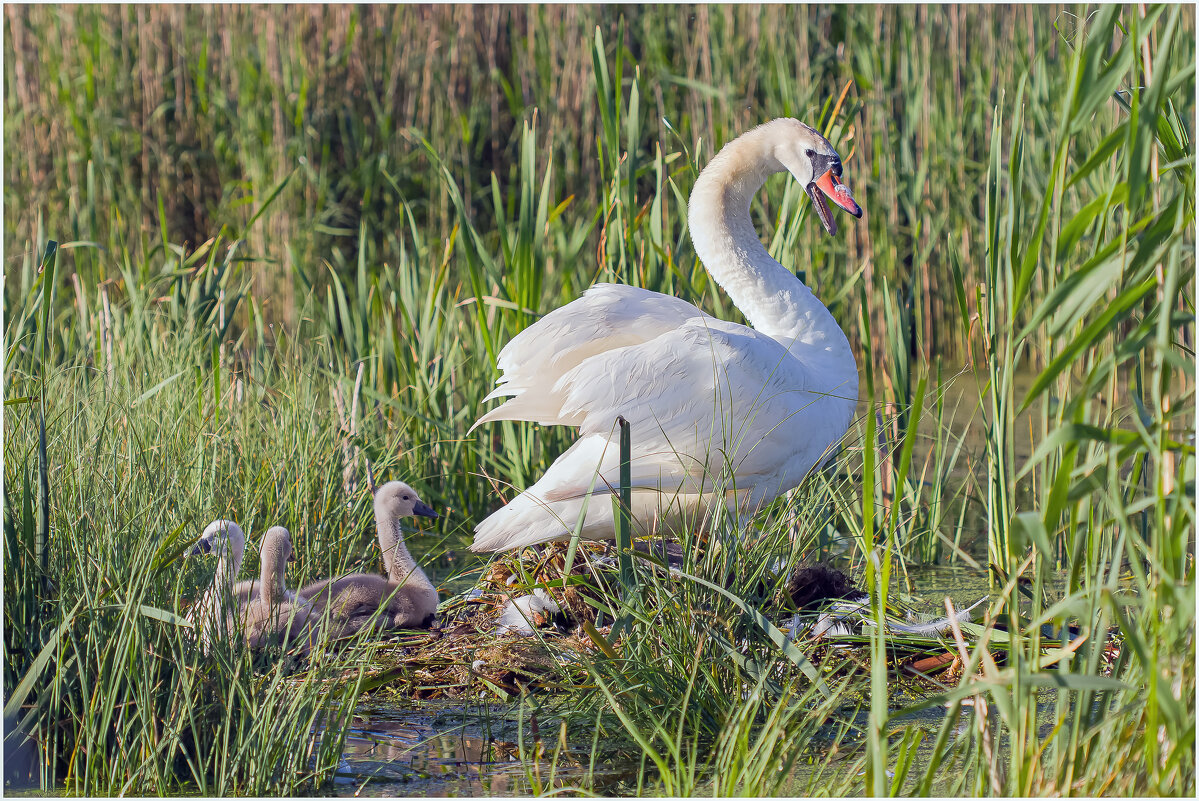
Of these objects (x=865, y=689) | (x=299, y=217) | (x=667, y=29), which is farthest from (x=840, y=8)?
(x=865, y=689)

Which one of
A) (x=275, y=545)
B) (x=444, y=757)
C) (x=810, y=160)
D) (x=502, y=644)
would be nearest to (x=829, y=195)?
(x=810, y=160)

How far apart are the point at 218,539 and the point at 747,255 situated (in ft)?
5.88

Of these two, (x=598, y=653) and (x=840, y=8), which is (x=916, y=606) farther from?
(x=840, y=8)

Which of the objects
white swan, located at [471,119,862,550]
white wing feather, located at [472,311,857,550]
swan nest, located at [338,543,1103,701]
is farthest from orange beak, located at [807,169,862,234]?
swan nest, located at [338,543,1103,701]

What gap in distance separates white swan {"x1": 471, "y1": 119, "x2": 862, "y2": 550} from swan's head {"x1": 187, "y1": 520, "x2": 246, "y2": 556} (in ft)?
2.12

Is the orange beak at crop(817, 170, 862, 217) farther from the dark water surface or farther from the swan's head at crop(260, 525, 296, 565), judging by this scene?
the swan's head at crop(260, 525, 296, 565)

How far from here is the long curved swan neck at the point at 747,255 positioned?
11.4ft

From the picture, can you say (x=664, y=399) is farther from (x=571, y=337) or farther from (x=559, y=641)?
(x=559, y=641)

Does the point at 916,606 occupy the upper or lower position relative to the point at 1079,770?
lower

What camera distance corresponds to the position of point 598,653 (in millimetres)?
2787

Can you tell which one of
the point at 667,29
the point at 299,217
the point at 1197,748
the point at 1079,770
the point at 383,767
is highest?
the point at 667,29

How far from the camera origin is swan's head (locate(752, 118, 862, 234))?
3.62 meters

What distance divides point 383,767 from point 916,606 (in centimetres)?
168

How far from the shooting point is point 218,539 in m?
2.52
